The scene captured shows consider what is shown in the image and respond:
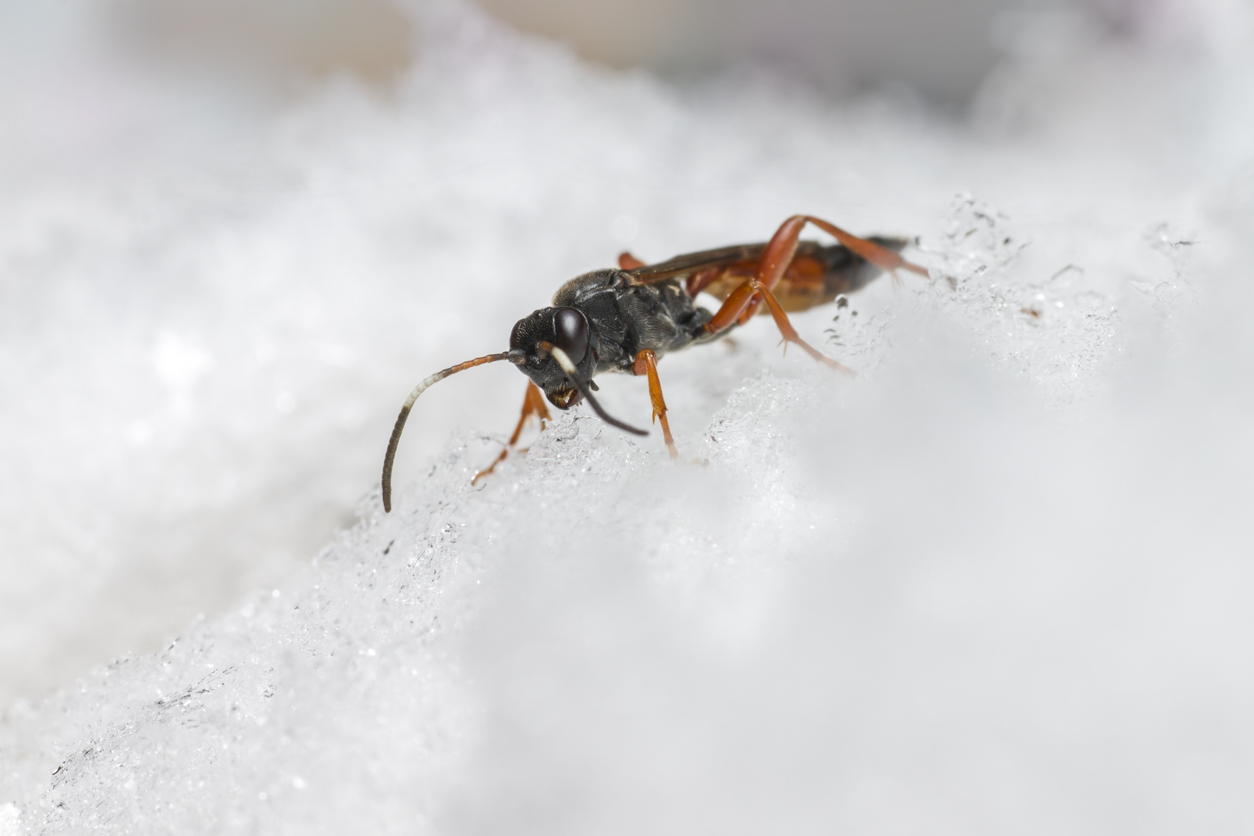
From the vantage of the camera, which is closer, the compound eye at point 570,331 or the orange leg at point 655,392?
the orange leg at point 655,392

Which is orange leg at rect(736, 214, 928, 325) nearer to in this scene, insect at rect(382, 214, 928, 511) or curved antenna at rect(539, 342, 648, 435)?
insect at rect(382, 214, 928, 511)

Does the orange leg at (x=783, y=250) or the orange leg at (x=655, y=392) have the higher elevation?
the orange leg at (x=783, y=250)

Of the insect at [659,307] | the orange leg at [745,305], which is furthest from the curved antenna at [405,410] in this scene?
the orange leg at [745,305]

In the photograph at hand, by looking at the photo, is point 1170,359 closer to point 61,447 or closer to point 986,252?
point 986,252

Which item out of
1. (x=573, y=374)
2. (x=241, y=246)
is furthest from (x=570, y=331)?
(x=241, y=246)

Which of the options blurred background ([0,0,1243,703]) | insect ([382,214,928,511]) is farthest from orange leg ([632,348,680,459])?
blurred background ([0,0,1243,703])

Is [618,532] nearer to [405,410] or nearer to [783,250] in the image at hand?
[405,410]

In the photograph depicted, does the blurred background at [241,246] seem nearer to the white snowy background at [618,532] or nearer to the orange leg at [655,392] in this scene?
the white snowy background at [618,532]
